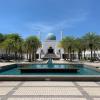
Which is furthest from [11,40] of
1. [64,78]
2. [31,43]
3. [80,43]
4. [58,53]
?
[64,78]

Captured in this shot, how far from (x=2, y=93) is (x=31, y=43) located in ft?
137

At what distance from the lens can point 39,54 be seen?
7838 centimetres

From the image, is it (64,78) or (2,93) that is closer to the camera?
(2,93)

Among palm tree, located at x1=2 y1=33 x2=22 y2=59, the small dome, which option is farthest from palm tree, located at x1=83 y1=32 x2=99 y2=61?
the small dome

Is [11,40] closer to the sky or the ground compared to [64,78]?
closer to the sky

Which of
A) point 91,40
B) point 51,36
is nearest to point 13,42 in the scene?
point 91,40

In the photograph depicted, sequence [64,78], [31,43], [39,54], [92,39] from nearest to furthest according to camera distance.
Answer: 1. [64,78]
2. [92,39]
3. [31,43]
4. [39,54]

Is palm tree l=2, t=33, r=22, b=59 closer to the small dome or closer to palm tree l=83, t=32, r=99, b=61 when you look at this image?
palm tree l=83, t=32, r=99, b=61

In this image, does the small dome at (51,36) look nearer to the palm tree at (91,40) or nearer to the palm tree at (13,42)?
the palm tree at (13,42)

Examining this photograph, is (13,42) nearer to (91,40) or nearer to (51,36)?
(91,40)

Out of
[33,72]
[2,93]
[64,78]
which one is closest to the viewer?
[2,93]

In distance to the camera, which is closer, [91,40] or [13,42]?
[91,40]

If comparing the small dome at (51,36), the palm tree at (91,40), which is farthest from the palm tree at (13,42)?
the small dome at (51,36)

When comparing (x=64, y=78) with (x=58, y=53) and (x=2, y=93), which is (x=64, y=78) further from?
(x=58, y=53)
